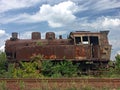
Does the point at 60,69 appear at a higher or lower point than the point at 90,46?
lower

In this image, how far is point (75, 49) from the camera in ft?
79.4

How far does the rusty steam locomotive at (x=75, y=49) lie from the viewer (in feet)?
79.2

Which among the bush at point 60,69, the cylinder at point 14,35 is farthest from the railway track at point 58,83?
the cylinder at point 14,35

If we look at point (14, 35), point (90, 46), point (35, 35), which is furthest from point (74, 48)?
point (14, 35)

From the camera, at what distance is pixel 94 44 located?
2469 centimetres

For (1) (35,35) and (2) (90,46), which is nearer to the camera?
(2) (90,46)

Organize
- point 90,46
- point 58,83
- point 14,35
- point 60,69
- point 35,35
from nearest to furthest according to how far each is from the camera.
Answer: point 58,83 < point 60,69 < point 90,46 < point 35,35 < point 14,35

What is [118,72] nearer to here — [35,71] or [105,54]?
[105,54]

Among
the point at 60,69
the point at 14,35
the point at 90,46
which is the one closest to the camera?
the point at 60,69

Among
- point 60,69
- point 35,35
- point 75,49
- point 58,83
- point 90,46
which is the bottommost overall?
point 58,83

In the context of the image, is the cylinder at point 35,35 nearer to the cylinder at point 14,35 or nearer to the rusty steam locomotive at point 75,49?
the rusty steam locomotive at point 75,49

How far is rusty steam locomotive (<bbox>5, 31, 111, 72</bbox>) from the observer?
950 inches

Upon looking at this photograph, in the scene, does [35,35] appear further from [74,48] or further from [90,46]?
[90,46]

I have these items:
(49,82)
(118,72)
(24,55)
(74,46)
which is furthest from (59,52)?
(49,82)
